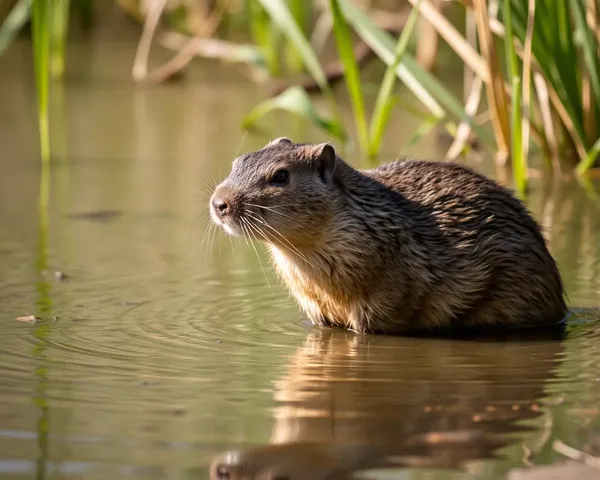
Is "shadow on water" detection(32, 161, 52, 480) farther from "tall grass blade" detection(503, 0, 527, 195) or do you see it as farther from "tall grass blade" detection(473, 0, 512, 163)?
"tall grass blade" detection(473, 0, 512, 163)

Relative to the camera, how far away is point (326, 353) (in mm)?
4598

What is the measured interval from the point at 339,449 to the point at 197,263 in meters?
3.01

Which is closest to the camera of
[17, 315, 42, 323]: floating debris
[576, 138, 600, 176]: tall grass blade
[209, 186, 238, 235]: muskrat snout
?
[209, 186, 238, 235]: muskrat snout

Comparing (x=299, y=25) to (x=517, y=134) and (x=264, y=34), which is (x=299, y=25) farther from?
(x=517, y=134)

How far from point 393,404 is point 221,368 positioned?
713 mm

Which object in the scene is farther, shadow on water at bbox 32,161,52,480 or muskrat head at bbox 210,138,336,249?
muskrat head at bbox 210,138,336,249

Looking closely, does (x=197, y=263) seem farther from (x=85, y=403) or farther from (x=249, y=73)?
(x=249, y=73)

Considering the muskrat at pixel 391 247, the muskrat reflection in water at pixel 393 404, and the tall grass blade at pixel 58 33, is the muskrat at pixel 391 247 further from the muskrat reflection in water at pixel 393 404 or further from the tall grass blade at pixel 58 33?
the tall grass blade at pixel 58 33

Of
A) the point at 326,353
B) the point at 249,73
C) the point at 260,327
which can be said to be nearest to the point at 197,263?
the point at 260,327

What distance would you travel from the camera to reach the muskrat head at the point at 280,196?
483 cm

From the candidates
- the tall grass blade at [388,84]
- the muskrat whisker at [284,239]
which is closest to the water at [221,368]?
the muskrat whisker at [284,239]

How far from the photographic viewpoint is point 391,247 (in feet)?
16.6

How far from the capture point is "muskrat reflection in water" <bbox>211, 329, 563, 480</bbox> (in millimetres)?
3188

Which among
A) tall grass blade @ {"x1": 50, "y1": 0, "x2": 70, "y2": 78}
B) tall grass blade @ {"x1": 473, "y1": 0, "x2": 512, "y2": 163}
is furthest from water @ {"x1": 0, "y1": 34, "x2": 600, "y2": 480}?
tall grass blade @ {"x1": 50, "y1": 0, "x2": 70, "y2": 78}
